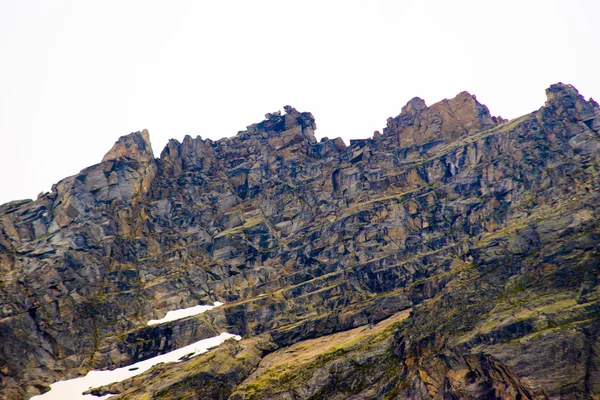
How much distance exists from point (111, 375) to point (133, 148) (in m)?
75.2

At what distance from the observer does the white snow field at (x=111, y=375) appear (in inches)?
4055

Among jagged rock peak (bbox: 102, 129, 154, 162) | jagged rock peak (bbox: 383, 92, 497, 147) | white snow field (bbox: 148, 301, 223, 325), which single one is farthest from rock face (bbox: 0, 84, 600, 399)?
white snow field (bbox: 148, 301, 223, 325)

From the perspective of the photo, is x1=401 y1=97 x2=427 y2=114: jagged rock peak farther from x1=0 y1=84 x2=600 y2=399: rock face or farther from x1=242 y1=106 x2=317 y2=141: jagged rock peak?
x1=242 y1=106 x2=317 y2=141: jagged rock peak

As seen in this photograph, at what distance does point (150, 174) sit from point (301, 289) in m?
63.0

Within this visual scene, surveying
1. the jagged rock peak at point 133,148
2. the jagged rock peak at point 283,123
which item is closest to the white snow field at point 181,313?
the jagged rock peak at point 133,148

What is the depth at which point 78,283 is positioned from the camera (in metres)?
125

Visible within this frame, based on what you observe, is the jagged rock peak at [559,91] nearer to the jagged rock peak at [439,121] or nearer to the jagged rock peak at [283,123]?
the jagged rock peak at [439,121]

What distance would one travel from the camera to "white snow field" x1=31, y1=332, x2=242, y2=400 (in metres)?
103

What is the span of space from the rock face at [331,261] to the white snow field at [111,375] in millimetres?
2270

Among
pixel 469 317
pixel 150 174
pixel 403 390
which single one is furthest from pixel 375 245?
pixel 150 174

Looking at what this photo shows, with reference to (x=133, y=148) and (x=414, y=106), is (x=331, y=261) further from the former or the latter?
(x=133, y=148)

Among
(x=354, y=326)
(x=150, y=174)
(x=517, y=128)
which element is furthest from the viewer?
(x=150, y=174)

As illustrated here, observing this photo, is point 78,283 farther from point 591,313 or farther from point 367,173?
point 591,313

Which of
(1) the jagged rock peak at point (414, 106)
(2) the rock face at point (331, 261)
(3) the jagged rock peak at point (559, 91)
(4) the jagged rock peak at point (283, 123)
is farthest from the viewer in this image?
(4) the jagged rock peak at point (283, 123)
